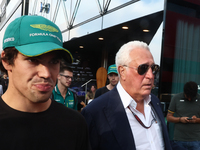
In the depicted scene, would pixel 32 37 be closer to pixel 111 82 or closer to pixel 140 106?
pixel 140 106

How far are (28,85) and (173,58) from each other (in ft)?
13.5

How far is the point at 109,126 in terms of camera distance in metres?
1.83

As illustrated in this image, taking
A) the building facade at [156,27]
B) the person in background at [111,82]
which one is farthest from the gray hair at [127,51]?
the building facade at [156,27]

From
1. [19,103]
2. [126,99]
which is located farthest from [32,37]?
[126,99]

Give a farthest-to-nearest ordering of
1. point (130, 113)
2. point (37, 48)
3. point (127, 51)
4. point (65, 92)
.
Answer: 1. point (65, 92)
2. point (127, 51)
3. point (130, 113)
4. point (37, 48)

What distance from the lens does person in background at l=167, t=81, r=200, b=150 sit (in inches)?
141

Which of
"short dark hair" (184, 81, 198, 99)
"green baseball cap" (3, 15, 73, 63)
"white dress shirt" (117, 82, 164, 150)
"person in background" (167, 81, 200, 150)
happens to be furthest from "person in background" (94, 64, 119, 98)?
"green baseball cap" (3, 15, 73, 63)

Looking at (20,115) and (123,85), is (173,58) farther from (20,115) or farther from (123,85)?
(20,115)

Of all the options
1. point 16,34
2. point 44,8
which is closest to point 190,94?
point 16,34

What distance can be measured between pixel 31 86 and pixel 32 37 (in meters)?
0.28

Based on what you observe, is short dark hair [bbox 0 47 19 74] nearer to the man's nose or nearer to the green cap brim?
the green cap brim

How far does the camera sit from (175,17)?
4.61 m

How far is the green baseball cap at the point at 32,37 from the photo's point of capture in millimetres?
1139

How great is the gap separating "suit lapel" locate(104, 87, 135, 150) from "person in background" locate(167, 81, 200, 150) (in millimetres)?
2186
